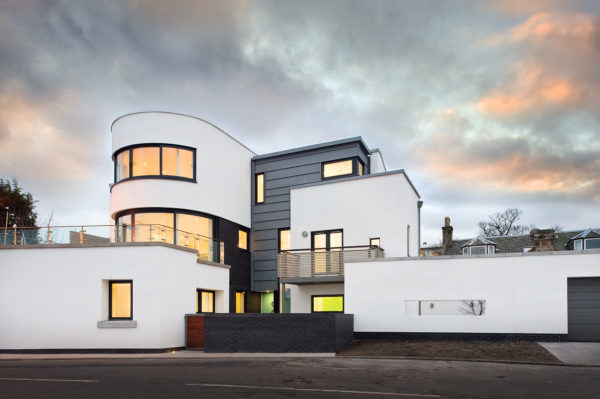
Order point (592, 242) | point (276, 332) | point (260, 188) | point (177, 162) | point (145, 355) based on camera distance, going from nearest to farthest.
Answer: point (145, 355) → point (276, 332) → point (177, 162) → point (260, 188) → point (592, 242)

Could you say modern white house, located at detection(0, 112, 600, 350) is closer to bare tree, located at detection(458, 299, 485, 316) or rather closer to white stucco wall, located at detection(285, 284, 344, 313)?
white stucco wall, located at detection(285, 284, 344, 313)

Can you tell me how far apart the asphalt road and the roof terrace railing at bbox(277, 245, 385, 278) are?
672cm

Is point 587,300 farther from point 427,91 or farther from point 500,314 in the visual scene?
point 427,91

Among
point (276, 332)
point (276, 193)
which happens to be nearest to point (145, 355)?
point (276, 332)

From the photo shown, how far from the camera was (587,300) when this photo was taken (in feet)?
48.3

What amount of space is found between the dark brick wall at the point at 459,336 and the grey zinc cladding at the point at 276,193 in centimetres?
842

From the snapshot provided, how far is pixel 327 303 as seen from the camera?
20.6 metres

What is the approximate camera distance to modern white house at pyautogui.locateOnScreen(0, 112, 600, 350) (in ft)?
50.1

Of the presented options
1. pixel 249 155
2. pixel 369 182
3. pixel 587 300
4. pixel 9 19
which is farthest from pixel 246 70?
pixel 587 300

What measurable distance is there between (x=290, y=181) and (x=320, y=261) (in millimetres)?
5514

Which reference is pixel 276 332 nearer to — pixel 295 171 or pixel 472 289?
pixel 472 289

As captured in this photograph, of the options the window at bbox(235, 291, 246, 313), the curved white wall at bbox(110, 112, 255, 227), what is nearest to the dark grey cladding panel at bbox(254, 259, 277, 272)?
the window at bbox(235, 291, 246, 313)

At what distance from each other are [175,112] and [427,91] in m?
11.1

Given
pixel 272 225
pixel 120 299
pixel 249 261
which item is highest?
pixel 272 225
